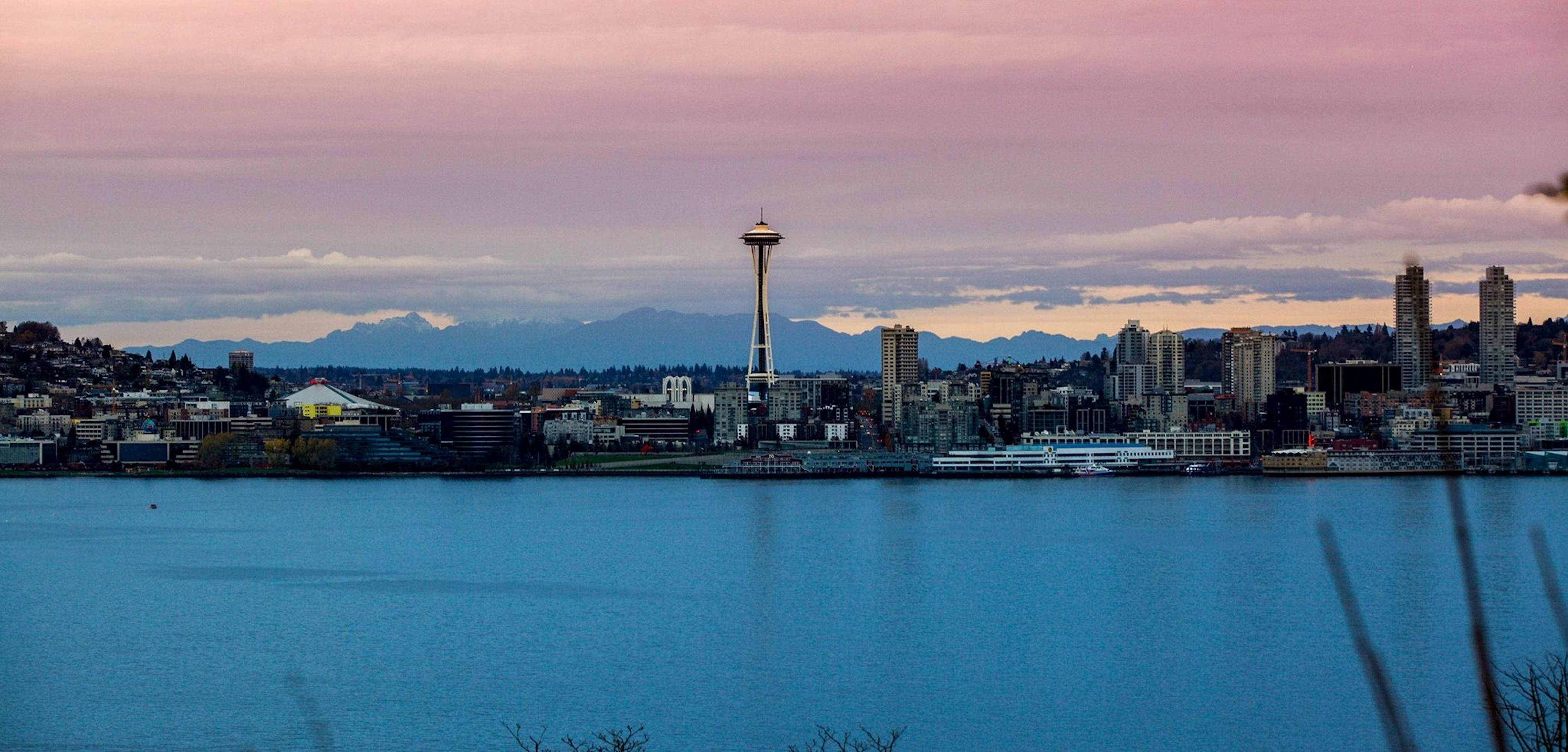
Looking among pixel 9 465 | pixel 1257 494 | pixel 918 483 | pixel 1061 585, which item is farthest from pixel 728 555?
pixel 9 465

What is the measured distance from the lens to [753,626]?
30.8 feet

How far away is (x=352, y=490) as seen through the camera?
23.5 meters

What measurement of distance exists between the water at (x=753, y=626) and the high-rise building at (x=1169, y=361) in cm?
2021

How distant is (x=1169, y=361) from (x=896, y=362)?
633 centimetres

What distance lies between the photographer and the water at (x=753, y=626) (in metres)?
6.76

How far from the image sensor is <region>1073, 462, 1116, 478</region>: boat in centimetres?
2531

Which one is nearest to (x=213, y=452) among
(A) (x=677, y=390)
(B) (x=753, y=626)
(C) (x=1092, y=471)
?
(C) (x=1092, y=471)

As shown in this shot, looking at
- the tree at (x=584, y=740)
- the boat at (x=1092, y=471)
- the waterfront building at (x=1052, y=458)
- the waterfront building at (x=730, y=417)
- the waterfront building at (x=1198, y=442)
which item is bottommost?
the tree at (x=584, y=740)

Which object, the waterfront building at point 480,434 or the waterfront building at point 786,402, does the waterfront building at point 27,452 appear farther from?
the waterfront building at point 786,402

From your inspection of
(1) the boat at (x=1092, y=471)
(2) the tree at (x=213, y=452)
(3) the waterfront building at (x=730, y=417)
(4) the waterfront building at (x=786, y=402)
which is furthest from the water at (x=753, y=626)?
(4) the waterfront building at (x=786, y=402)

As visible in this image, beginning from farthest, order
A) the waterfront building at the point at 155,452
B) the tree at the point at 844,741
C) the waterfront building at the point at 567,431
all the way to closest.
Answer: the waterfront building at the point at 567,431 → the waterfront building at the point at 155,452 → the tree at the point at 844,741

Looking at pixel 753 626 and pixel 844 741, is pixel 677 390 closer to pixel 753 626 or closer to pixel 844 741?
pixel 753 626

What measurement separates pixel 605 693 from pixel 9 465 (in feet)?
79.1

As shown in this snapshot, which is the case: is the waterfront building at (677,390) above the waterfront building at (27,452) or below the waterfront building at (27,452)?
above
